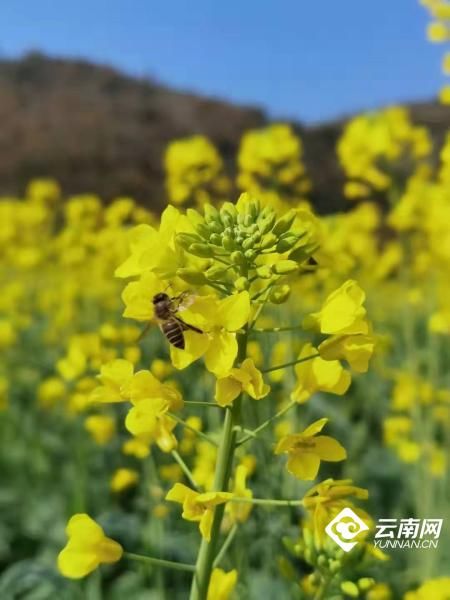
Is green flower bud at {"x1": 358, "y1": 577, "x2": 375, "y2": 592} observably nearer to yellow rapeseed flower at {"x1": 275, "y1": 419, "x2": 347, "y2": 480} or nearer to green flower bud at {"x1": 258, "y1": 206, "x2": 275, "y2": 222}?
yellow rapeseed flower at {"x1": 275, "y1": 419, "x2": 347, "y2": 480}

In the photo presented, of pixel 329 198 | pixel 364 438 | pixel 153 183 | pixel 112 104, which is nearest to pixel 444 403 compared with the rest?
pixel 364 438

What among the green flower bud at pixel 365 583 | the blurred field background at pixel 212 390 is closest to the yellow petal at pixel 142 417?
the blurred field background at pixel 212 390

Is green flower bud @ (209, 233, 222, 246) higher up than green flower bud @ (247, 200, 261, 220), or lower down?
lower down

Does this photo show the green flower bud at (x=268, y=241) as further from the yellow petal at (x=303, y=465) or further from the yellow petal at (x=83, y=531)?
the yellow petal at (x=83, y=531)

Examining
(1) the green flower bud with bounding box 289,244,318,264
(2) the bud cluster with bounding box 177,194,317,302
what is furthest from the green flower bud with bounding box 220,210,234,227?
(1) the green flower bud with bounding box 289,244,318,264

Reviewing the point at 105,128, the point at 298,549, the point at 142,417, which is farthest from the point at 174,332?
the point at 105,128
